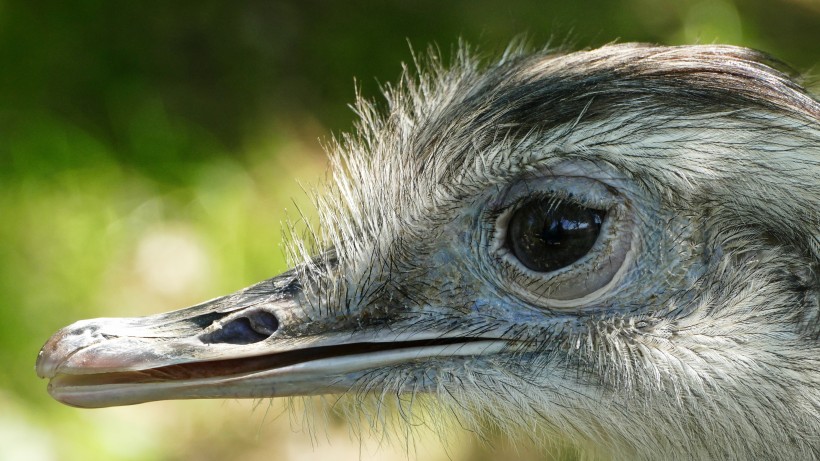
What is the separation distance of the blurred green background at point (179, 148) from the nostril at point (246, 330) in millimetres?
1187

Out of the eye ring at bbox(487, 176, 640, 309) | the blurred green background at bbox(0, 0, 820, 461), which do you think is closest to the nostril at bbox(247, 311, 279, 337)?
the eye ring at bbox(487, 176, 640, 309)

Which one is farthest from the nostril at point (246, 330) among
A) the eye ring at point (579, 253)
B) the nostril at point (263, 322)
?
the eye ring at point (579, 253)

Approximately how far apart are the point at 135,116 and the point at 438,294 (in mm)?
2892

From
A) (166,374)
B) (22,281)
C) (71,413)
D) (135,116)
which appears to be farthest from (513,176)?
(135,116)

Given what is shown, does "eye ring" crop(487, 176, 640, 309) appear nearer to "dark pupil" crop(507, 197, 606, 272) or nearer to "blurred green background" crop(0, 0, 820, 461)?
"dark pupil" crop(507, 197, 606, 272)

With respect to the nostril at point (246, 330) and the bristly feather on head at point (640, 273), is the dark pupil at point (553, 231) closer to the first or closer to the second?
the bristly feather on head at point (640, 273)

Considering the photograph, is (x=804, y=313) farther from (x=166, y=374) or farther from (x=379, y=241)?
(x=166, y=374)

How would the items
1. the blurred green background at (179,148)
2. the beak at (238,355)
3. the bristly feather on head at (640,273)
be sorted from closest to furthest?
the bristly feather on head at (640,273) → the beak at (238,355) → the blurred green background at (179,148)

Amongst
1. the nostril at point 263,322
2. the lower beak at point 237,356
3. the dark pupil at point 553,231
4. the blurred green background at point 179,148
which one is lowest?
the lower beak at point 237,356

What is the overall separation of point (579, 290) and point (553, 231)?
0.12 metres

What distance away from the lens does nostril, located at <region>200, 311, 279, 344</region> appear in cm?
202

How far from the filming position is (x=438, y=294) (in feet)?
6.62

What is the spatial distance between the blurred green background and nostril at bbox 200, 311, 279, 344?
3.89ft

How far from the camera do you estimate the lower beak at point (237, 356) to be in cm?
197
